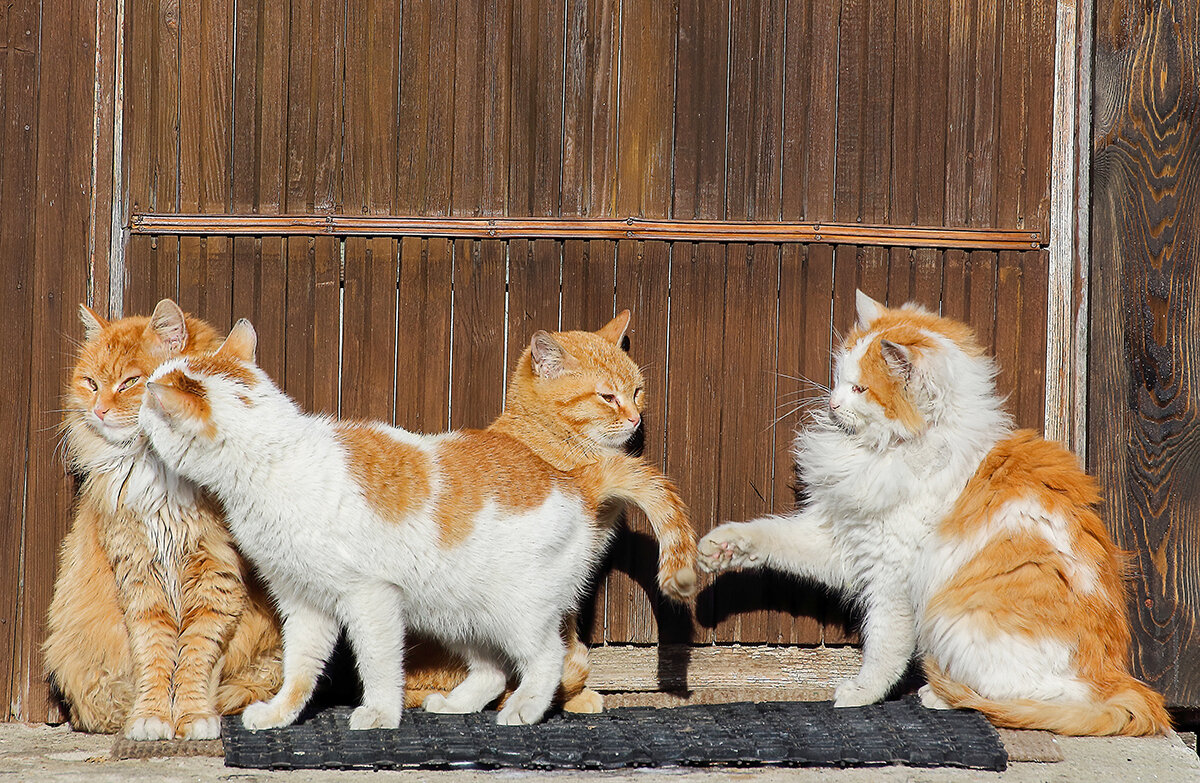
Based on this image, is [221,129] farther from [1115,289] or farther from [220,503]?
[1115,289]

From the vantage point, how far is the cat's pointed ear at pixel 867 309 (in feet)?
12.2

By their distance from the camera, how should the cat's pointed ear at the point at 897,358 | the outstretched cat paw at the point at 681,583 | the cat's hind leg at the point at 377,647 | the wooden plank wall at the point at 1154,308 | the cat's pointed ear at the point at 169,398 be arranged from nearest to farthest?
1. the cat's pointed ear at the point at 169,398
2. the cat's hind leg at the point at 377,647
3. the outstretched cat paw at the point at 681,583
4. the cat's pointed ear at the point at 897,358
5. the wooden plank wall at the point at 1154,308

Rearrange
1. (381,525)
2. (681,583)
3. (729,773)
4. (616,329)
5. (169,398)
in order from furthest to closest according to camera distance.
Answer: (616,329) < (681,583) < (381,525) < (729,773) < (169,398)

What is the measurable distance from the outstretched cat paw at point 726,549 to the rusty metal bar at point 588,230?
3.67 ft

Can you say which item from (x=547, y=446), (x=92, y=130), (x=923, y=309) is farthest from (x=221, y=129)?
(x=923, y=309)

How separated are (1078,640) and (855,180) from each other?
183cm

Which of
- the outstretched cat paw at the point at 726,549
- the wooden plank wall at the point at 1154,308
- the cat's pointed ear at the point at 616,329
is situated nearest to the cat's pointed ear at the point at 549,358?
the cat's pointed ear at the point at 616,329

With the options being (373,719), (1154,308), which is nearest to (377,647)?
(373,719)

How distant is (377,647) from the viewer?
3.20 meters

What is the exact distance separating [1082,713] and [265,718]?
2.56 metres

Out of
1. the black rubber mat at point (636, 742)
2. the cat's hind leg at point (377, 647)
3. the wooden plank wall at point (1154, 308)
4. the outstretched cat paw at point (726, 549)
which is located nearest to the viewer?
the black rubber mat at point (636, 742)

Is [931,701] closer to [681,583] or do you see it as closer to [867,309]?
[681,583]

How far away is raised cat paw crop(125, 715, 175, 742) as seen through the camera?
10.5ft

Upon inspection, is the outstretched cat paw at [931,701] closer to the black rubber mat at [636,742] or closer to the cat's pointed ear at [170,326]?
the black rubber mat at [636,742]
